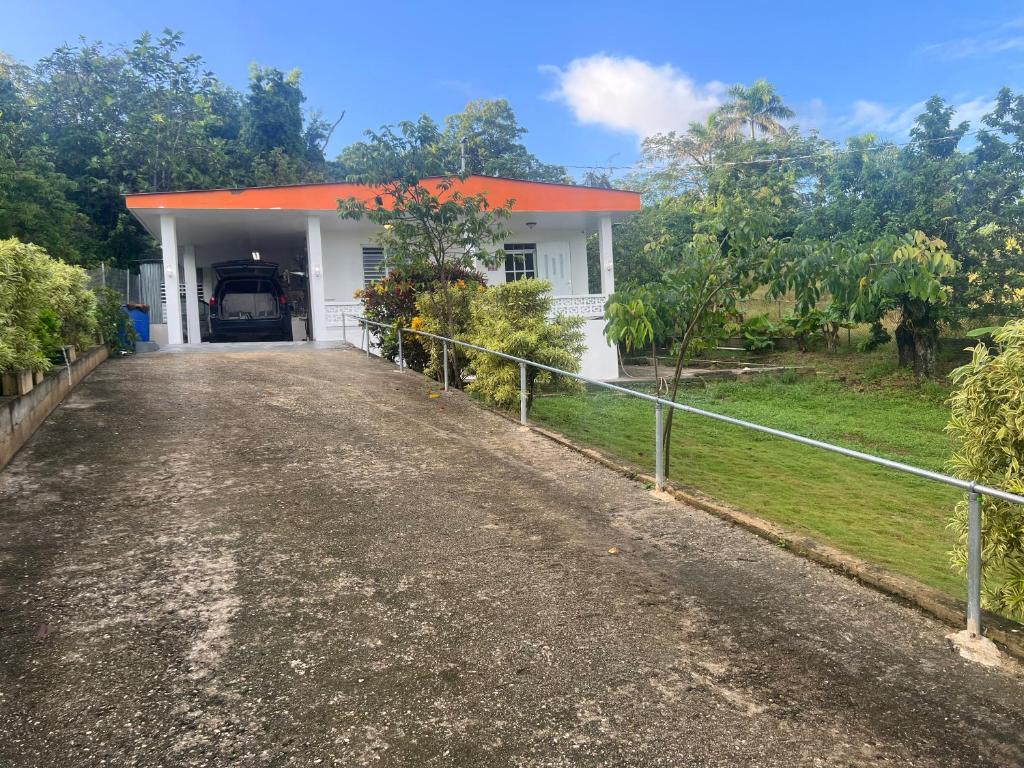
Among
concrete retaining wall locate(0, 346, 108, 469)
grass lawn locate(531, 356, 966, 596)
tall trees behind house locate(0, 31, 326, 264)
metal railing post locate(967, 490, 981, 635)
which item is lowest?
grass lawn locate(531, 356, 966, 596)

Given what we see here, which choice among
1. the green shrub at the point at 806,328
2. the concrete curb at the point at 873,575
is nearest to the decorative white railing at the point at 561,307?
the green shrub at the point at 806,328

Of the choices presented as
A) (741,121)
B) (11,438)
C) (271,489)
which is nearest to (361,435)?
(271,489)

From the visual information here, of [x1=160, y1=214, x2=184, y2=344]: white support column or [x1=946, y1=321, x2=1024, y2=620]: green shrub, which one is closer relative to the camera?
[x1=946, y1=321, x2=1024, y2=620]: green shrub

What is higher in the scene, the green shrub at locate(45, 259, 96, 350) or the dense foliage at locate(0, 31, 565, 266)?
the dense foliage at locate(0, 31, 565, 266)

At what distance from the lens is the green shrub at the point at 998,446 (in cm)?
305

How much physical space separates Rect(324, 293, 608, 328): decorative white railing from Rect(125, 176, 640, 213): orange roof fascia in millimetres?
2160

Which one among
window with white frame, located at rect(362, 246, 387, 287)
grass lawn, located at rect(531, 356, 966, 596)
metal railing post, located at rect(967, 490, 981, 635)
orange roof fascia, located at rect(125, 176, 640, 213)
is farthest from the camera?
window with white frame, located at rect(362, 246, 387, 287)

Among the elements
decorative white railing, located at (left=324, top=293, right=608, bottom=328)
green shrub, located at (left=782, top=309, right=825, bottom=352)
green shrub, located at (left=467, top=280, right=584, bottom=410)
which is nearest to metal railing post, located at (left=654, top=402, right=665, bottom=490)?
green shrub, located at (left=467, top=280, right=584, bottom=410)

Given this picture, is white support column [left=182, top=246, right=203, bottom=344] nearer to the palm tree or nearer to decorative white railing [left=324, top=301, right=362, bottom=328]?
decorative white railing [left=324, top=301, right=362, bottom=328]

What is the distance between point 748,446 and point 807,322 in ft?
33.8

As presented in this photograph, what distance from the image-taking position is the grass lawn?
6.41 metres

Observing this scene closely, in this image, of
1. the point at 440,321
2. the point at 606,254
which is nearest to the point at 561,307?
the point at 606,254

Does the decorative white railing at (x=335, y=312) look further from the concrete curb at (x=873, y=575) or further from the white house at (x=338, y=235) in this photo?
the concrete curb at (x=873, y=575)

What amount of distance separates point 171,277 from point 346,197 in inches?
161
